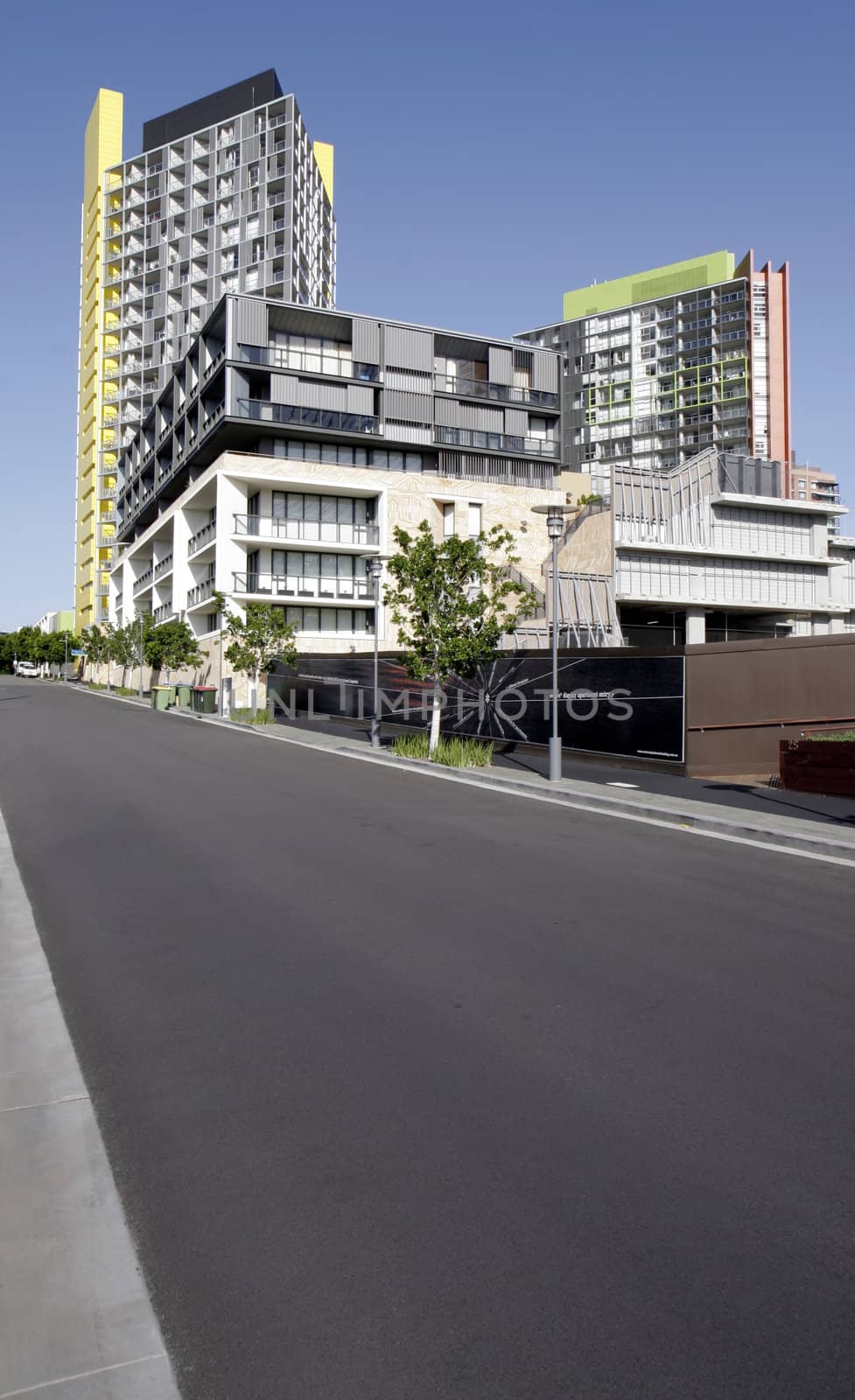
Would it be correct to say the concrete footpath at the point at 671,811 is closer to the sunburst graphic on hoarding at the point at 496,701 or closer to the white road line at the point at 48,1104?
the sunburst graphic on hoarding at the point at 496,701

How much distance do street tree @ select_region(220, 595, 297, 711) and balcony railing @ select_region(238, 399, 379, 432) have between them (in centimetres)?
1348

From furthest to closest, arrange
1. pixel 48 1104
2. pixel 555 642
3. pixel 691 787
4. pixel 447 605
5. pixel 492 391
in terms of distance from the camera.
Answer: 1. pixel 492 391
2. pixel 447 605
3. pixel 555 642
4. pixel 691 787
5. pixel 48 1104

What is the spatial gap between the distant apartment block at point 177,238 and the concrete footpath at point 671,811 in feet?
242

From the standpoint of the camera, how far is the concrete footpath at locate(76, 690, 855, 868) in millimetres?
11320

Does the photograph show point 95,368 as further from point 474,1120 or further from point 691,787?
point 474,1120

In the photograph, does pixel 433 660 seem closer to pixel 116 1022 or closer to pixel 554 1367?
pixel 116 1022

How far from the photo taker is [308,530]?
49000 mm

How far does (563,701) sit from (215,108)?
88731mm

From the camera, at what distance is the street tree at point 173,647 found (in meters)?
51.9

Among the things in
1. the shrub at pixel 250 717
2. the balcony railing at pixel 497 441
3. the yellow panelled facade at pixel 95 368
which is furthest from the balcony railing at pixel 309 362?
the yellow panelled facade at pixel 95 368

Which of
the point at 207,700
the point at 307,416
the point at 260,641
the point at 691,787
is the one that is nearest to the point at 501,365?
the point at 307,416

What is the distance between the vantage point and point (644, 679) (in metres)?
19.2

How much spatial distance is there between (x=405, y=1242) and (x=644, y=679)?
16.9 m

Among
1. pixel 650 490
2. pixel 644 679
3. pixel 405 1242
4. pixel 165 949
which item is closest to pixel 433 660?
pixel 644 679
